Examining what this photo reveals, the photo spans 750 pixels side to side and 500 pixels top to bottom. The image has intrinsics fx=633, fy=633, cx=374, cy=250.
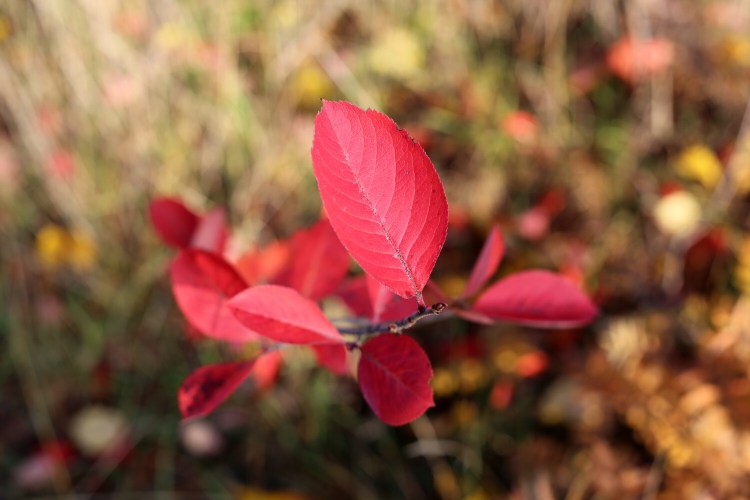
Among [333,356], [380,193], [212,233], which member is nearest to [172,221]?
[212,233]

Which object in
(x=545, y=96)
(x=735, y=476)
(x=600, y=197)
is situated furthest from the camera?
(x=545, y=96)

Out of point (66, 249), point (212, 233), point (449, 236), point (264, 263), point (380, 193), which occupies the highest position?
point (380, 193)

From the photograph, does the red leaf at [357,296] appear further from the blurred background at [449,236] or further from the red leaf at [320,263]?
the blurred background at [449,236]

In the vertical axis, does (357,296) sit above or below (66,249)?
above

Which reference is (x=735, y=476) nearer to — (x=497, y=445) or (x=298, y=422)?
(x=497, y=445)

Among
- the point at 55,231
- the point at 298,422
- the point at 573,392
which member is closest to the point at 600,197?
the point at 573,392

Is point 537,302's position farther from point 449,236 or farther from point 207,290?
point 449,236

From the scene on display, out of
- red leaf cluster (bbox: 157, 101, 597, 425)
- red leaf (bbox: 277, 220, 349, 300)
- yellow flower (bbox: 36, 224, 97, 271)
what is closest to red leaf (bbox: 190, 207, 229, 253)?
red leaf cluster (bbox: 157, 101, 597, 425)
